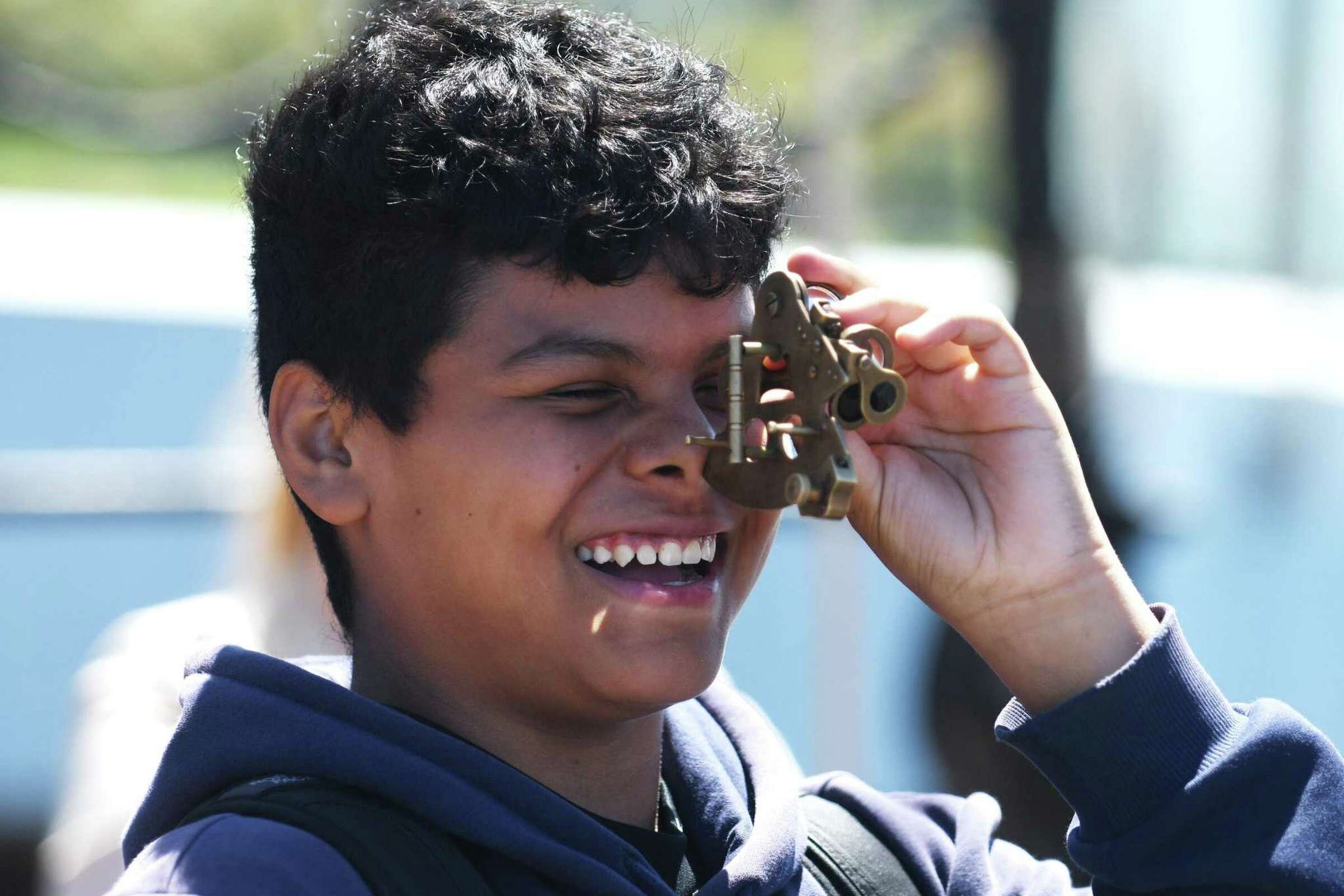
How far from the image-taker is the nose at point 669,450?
1530 millimetres

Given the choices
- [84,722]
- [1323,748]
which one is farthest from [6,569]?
[1323,748]

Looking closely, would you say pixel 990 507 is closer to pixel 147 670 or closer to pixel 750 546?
pixel 750 546

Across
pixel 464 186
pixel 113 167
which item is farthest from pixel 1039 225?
pixel 113 167

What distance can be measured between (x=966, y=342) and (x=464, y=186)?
596 mm

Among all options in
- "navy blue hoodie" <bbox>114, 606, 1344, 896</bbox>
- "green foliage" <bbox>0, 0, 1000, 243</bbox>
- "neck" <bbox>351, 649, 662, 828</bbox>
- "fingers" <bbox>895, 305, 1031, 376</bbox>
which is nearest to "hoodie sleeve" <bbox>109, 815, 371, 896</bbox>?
"navy blue hoodie" <bbox>114, 606, 1344, 896</bbox>

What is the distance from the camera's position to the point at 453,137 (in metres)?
1.61

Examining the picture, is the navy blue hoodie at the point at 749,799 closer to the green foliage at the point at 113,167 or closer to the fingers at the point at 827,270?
the fingers at the point at 827,270

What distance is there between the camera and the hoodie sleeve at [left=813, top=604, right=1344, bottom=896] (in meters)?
1.58

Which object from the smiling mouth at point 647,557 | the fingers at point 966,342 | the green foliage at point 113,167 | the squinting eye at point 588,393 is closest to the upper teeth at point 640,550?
the smiling mouth at point 647,557

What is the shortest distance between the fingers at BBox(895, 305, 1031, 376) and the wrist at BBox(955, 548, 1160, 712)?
0.25 m

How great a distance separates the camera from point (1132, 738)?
161 cm

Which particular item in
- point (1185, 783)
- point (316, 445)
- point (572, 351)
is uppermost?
point (572, 351)

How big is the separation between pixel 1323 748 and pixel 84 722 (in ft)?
6.48

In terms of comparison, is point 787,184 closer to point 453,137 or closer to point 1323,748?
point 453,137
